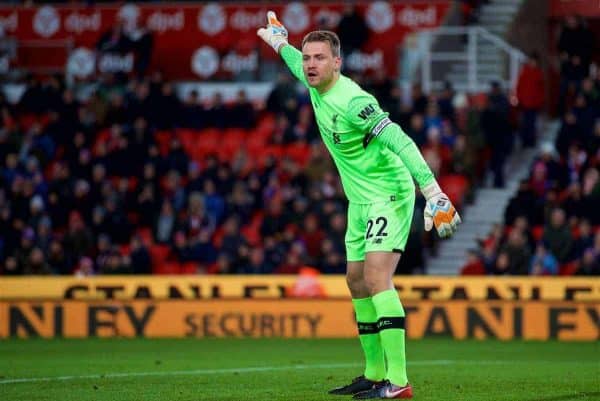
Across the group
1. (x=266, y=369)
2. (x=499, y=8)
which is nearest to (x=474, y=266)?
(x=499, y=8)

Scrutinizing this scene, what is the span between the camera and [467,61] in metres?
27.1

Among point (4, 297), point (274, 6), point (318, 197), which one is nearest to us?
point (4, 297)

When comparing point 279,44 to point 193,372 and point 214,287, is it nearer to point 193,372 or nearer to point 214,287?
point 193,372

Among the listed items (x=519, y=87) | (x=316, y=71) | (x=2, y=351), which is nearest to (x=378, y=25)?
(x=519, y=87)

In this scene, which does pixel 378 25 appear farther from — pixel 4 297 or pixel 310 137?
pixel 4 297

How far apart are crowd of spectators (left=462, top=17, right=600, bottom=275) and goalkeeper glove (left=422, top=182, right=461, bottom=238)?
12.0 m

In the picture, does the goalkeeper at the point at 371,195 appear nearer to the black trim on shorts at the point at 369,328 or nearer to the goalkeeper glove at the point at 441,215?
the black trim on shorts at the point at 369,328

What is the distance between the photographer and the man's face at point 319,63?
974 cm

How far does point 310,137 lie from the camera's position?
25.7 metres

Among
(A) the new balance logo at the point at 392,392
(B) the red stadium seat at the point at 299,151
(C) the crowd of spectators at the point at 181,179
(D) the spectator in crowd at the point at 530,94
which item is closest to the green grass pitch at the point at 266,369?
(A) the new balance logo at the point at 392,392

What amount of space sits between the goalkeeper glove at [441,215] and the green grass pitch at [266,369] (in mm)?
1398

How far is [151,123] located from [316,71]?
17346 millimetres

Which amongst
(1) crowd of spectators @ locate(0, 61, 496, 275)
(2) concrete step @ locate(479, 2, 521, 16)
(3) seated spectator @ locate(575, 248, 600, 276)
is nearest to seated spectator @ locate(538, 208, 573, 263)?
(3) seated spectator @ locate(575, 248, 600, 276)

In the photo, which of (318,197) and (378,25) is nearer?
(318,197)
